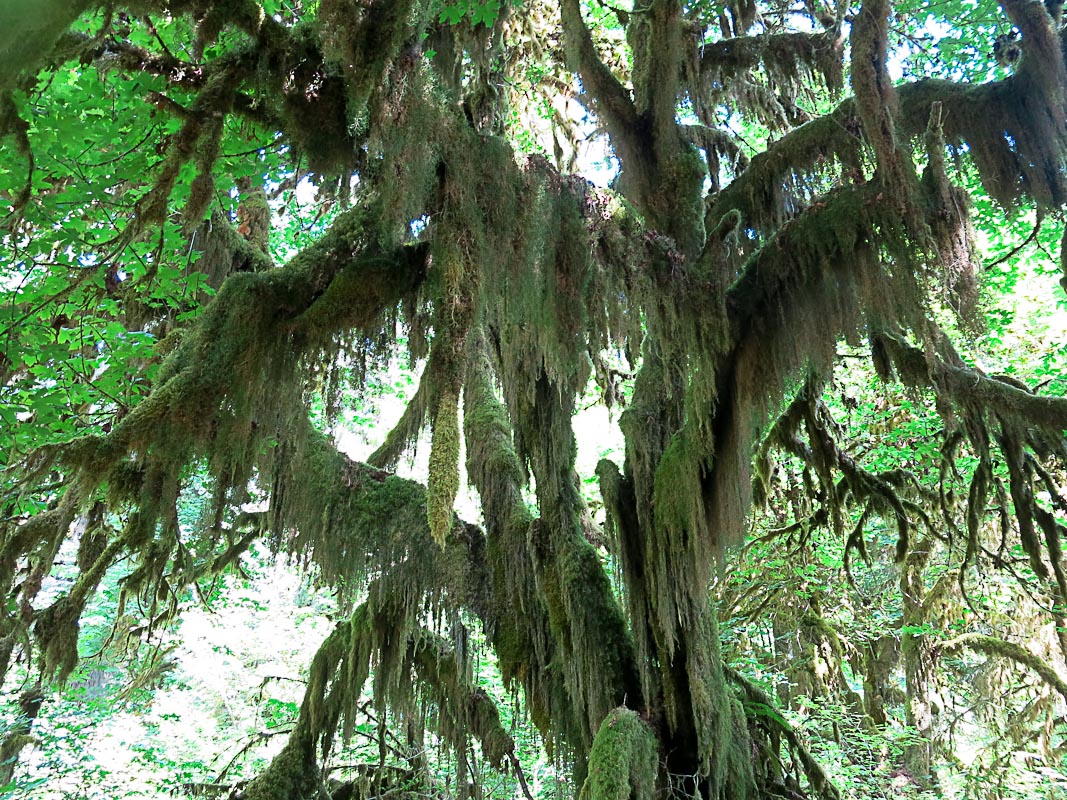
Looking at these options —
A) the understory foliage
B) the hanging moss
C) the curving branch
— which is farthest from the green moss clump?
the curving branch

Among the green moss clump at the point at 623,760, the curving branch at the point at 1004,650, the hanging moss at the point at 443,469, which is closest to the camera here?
the hanging moss at the point at 443,469

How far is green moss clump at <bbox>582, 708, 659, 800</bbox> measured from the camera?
406 cm

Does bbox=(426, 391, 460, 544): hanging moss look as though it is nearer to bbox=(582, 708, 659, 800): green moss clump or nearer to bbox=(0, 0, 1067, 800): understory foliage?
bbox=(0, 0, 1067, 800): understory foliage

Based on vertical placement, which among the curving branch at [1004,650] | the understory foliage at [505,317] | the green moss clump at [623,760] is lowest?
the green moss clump at [623,760]

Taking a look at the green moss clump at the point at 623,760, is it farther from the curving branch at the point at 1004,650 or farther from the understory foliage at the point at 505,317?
the curving branch at the point at 1004,650

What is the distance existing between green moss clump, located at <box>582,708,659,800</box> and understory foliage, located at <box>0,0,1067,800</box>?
28 millimetres

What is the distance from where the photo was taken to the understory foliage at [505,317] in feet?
11.7

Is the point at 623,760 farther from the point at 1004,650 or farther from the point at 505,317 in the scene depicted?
the point at 1004,650

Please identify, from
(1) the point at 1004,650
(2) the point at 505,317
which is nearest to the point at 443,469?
(2) the point at 505,317

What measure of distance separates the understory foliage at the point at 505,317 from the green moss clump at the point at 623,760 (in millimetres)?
28

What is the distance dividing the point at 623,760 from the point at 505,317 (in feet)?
8.41

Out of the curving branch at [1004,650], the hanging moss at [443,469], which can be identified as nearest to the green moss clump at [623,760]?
the hanging moss at [443,469]

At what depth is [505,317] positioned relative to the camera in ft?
14.3

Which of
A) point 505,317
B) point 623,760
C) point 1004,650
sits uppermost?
point 505,317
